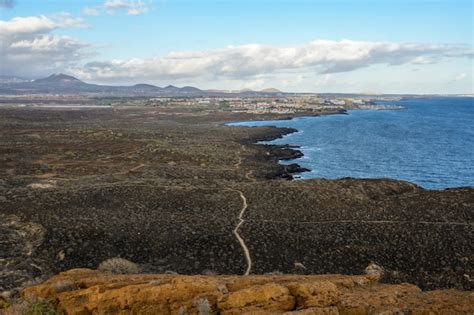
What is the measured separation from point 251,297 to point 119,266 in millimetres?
13814

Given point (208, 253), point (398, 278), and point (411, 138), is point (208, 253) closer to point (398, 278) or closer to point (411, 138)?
point (398, 278)

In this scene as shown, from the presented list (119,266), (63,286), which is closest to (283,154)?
(119,266)

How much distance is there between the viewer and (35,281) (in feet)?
78.4

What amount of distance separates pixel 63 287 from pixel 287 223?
2170 cm

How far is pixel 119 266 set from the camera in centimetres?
2591

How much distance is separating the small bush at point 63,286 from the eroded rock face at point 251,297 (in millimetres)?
67

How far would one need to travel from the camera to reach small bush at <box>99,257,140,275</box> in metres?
25.2

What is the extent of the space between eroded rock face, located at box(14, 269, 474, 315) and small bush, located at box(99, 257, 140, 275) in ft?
29.5

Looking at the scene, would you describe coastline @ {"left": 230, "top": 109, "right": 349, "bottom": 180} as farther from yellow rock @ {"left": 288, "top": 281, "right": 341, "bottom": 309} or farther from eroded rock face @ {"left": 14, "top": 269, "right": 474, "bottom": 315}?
yellow rock @ {"left": 288, "top": 281, "right": 341, "bottom": 309}

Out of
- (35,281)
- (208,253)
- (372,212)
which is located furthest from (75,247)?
(372,212)

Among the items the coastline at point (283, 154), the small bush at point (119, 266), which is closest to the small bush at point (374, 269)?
the small bush at point (119, 266)

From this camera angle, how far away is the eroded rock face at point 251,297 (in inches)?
535

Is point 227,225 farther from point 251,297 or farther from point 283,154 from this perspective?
point 283,154

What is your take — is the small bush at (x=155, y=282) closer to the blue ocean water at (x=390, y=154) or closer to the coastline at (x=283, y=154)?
the coastline at (x=283, y=154)
